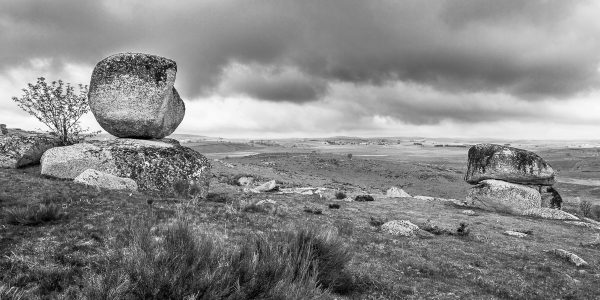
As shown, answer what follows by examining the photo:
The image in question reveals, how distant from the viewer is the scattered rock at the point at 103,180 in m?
13.0

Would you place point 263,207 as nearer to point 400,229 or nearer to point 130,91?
point 400,229

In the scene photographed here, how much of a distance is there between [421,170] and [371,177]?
856 centimetres

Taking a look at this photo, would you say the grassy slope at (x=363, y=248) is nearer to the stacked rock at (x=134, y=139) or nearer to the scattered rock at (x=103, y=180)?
the scattered rock at (x=103, y=180)

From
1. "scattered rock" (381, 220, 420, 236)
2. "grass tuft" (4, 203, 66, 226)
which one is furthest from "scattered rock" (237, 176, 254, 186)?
"grass tuft" (4, 203, 66, 226)

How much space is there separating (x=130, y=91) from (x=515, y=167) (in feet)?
71.0

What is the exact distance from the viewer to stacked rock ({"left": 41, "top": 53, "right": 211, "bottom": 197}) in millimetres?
14797

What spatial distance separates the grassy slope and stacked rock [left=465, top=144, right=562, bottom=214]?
4672mm

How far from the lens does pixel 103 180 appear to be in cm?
1324

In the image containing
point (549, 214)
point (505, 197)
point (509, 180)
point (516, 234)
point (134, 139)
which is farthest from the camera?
point (509, 180)

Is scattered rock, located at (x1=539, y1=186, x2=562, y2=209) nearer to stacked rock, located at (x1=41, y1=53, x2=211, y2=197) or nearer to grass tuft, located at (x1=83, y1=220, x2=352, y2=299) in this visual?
stacked rock, located at (x1=41, y1=53, x2=211, y2=197)

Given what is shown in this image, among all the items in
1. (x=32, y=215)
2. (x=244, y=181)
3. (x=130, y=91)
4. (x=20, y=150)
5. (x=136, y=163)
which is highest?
(x=130, y=91)

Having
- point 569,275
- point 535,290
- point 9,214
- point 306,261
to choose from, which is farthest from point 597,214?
point 9,214

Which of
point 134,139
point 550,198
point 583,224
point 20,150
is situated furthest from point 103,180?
point 550,198

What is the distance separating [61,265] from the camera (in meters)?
5.59
